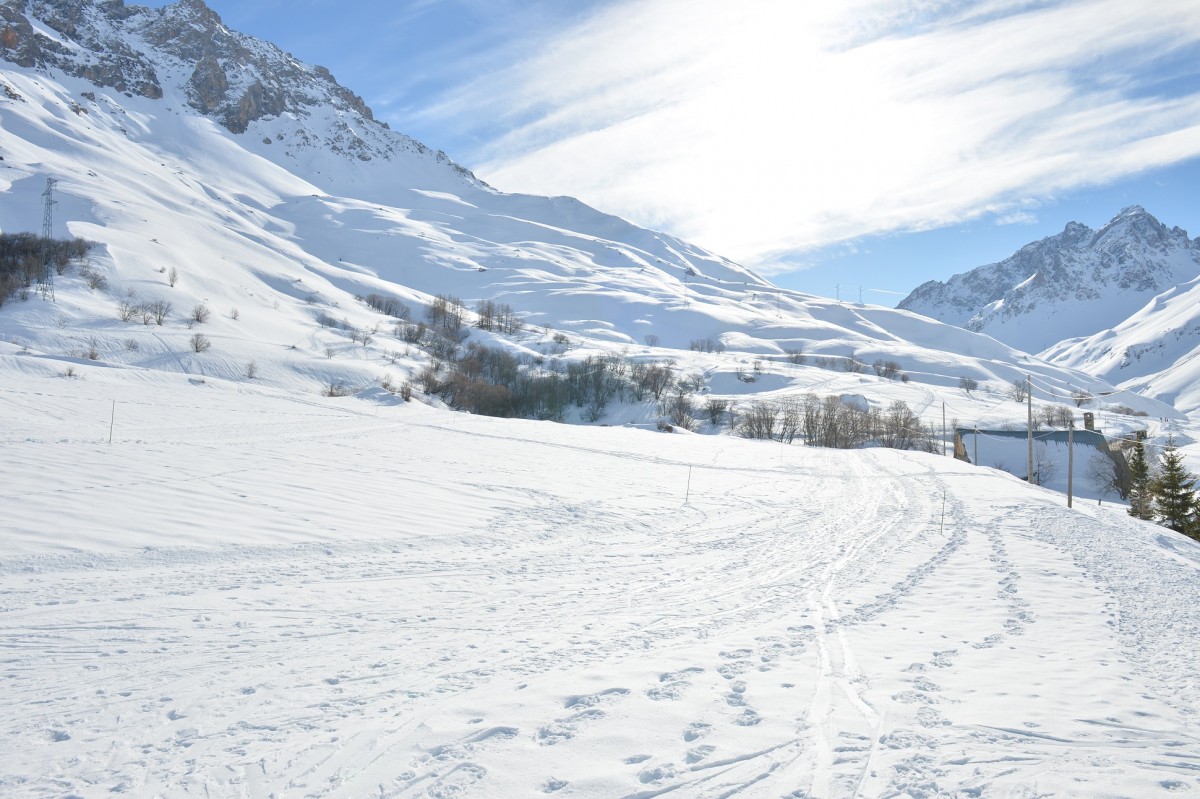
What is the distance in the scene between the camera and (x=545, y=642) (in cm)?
869

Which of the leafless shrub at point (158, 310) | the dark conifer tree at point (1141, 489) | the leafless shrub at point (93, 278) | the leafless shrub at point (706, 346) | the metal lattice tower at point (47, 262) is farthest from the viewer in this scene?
the leafless shrub at point (706, 346)

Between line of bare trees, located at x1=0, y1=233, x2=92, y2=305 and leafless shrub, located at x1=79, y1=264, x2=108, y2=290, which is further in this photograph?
leafless shrub, located at x1=79, y1=264, x2=108, y2=290

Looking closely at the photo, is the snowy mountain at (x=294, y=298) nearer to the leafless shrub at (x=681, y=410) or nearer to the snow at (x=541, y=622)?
the leafless shrub at (x=681, y=410)

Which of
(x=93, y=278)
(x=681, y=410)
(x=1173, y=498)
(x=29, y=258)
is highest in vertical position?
(x=29, y=258)

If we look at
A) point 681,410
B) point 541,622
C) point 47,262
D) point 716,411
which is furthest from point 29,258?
point 541,622

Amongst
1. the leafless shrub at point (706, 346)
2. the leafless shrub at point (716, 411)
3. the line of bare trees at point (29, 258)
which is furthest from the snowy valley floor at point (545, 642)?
the leafless shrub at point (706, 346)

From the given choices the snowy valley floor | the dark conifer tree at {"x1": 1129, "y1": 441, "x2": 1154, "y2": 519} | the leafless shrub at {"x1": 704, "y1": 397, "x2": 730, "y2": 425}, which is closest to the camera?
the snowy valley floor

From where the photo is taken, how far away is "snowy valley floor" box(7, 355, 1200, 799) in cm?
569

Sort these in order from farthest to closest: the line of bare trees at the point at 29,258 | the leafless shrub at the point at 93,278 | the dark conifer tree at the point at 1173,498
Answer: the leafless shrub at the point at 93,278 < the line of bare trees at the point at 29,258 < the dark conifer tree at the point at 1173,498

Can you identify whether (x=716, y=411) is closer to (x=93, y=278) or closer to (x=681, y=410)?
(x=681, y=410)

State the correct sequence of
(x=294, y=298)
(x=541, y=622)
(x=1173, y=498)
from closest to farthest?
(x=541, y=622), (x=1173, y=498), (x=294, y=298)

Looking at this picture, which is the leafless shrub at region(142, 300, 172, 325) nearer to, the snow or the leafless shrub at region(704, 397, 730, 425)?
the snow

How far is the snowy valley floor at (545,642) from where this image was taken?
18.7 feet

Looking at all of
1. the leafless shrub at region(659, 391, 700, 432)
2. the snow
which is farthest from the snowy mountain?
the snow
